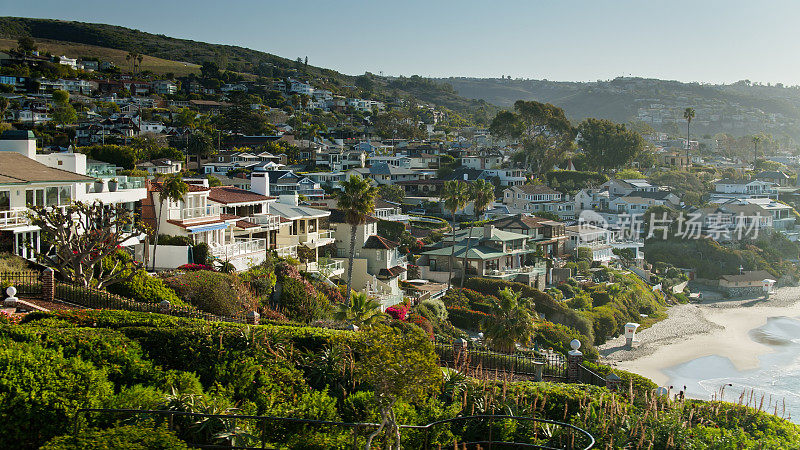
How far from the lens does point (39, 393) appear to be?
1271cm

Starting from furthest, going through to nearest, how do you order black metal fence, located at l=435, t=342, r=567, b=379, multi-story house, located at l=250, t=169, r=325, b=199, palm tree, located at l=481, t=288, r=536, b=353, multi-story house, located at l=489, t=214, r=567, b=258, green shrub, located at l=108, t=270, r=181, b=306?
multi-story house, located at l=250, t=169, r=325, b=199 → multi-story house, located at l=489, t=214, r=567, b=258 → palm tree, located at l=481, t=288, r=536, b=353 → green shrub, located at l=108, t=270, r=181, b=306 → black metal fence, located at l=435, t=342, r=567, b=379

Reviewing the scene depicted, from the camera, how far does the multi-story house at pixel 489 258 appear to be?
5300 centimetres

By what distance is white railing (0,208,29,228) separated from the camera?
2580 cm

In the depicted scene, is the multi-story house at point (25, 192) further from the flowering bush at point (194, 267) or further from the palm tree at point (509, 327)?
the palm tree at point (509, 327)

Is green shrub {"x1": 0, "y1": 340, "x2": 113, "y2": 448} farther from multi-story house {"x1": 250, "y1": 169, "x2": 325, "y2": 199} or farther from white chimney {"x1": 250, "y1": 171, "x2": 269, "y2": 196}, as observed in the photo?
multi-story house {"x1": 250, "y1": 169, "x2": 325, "y2": 199}

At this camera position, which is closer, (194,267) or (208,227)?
(194,267)

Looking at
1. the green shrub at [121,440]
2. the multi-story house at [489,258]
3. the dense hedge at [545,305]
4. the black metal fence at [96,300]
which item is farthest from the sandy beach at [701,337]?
the green shrub at [121,440]

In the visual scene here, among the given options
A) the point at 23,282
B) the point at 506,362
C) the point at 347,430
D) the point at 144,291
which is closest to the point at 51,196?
the point at 144,291

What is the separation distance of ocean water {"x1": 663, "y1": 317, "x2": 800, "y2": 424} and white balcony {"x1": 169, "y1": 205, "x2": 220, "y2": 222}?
24079 millimetres

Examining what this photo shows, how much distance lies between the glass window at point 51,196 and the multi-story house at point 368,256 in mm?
17912

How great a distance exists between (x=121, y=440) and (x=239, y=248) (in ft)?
81.0

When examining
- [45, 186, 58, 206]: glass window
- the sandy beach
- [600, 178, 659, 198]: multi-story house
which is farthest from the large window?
[600, 178, 659, 198]: multi-story house

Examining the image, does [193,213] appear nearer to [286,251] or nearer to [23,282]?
[286,251]

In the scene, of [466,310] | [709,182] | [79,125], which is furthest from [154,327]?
[709,182]
